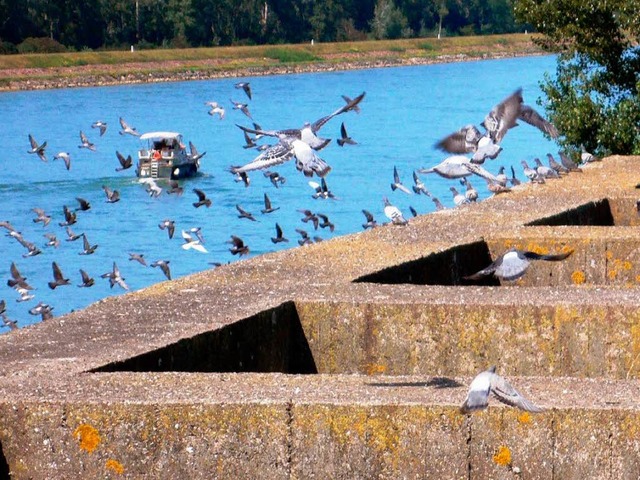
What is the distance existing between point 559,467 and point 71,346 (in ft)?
9.14

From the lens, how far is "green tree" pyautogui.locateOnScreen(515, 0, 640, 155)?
26.6 meters

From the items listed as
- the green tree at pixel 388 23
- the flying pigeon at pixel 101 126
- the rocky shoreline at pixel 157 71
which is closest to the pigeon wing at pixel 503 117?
the flying pigeon at pixel 101 126

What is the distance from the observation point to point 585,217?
47.1 feet

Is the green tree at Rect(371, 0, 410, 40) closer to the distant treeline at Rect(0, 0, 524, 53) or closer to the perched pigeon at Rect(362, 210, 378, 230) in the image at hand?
the distant treeline at Rect(0, 0, 524, 53)

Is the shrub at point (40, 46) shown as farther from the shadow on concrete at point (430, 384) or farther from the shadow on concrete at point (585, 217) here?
the shadow on concrete at point (430, 384)

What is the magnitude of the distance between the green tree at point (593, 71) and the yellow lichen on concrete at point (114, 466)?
67.4 ft

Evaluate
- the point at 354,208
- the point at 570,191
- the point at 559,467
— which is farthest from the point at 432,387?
the point at 354,208

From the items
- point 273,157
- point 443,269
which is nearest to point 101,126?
point 273,157

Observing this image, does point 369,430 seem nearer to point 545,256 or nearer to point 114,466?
point 114,466

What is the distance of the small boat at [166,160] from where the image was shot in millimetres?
56594

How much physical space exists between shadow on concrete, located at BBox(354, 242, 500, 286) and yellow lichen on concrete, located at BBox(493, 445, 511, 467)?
12.8 ft

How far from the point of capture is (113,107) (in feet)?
276

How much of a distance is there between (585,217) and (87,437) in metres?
8.95

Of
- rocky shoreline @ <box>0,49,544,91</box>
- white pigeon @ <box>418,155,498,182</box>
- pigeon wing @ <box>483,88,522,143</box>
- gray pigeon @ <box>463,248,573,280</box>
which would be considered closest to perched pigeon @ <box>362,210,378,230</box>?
white pigeon @ <box>418,155,498,182</box>
